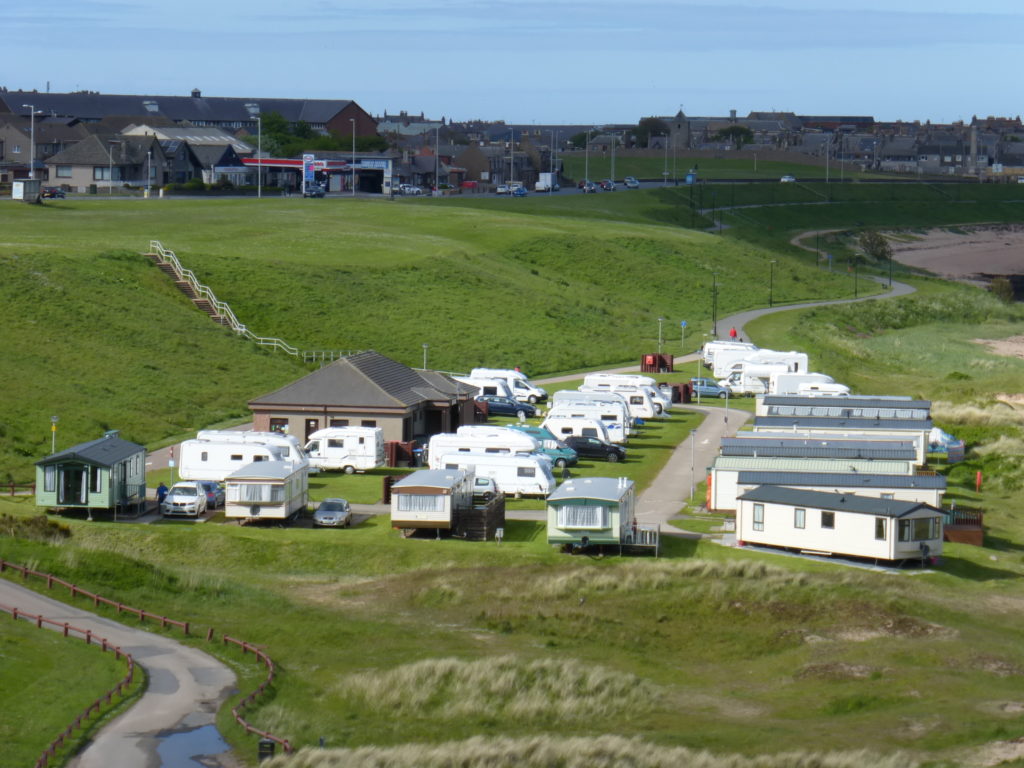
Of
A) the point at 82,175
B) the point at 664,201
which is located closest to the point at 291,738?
the point at 82,175

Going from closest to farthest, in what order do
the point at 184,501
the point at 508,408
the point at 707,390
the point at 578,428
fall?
1. the point at 184,501
2. the point at 578,428
3. the point at 508,408
4. the point at 707,390

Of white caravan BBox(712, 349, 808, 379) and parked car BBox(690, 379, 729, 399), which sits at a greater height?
white caravan BBox(712, 349, 808, 379)

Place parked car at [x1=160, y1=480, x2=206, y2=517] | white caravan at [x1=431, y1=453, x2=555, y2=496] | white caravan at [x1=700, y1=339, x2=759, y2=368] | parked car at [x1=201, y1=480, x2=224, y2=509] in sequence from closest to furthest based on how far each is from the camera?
parked car at [x1=160, y1=480, x2=206, y2=517], parked car at [x1=201, y1=480, x2=224, y2=509], white caravan at [x1=431, y1=453, x2=555, y2=496], white caravan at [x1=700, y1=339, x2=759, y2=368]

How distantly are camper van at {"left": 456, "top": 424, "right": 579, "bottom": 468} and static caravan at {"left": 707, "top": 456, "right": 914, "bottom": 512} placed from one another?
6.02m

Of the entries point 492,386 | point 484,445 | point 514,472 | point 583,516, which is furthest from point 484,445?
point 492,386

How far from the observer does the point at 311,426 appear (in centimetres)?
5175

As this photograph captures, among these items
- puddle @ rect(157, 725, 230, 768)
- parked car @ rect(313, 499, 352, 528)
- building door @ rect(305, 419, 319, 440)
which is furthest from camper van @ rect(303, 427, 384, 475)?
puddle @ rect(157, 725, 230, 768)

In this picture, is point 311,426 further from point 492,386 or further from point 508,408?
point 492,386

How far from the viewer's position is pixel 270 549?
38.1 metres

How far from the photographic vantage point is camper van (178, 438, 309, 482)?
146ft

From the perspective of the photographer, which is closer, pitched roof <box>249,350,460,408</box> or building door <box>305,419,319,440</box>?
pitched roof <box>249,350,460,408</box>

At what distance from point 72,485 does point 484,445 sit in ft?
38.5

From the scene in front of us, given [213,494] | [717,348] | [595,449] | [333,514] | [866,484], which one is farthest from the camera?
[717,348]

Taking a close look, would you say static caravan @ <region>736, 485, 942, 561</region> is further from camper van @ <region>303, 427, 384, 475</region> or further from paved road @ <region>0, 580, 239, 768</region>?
paved road @ <region>0, 580, 239, 768</region>
